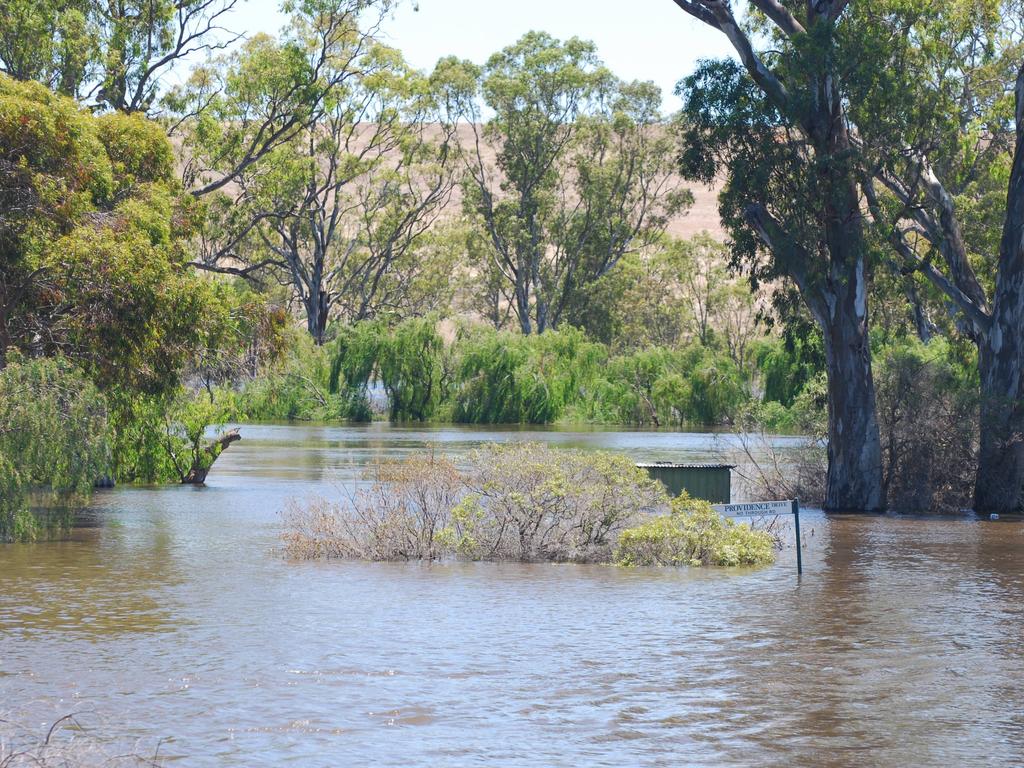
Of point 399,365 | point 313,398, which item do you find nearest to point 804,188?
point 399,365

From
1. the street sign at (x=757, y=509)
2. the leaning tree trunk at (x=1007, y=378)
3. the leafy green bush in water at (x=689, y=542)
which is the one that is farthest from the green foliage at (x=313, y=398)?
the street sign at (x=757, y=509)

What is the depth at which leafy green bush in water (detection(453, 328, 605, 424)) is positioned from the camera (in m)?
62.7

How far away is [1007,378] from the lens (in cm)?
2812

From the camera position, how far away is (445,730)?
10.4 meters

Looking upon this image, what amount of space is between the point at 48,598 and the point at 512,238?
68993mm

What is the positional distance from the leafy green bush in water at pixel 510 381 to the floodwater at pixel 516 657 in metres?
41.1

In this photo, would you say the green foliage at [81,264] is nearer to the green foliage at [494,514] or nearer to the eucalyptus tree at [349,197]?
the green foliage at [494,514]

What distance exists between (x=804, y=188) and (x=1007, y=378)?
576 cm

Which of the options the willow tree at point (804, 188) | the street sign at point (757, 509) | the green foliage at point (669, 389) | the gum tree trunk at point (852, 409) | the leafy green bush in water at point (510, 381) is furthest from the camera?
the green foliage at point (669, 389)

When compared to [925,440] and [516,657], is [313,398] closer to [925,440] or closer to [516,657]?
[925,440]

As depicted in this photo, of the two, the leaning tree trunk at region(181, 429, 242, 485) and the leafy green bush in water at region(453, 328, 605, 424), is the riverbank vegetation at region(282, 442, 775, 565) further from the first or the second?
the leafy green bush in water at region(453, 328, 605, 424)

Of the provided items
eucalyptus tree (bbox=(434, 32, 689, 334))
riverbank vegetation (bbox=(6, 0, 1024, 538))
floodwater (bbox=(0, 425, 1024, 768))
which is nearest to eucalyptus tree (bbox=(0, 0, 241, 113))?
riverbank vegetation (bbox=(6, 0, 1024, 538))

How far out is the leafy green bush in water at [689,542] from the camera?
18.9 metres

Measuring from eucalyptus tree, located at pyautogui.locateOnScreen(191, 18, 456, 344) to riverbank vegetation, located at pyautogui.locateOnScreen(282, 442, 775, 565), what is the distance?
1120 inches
